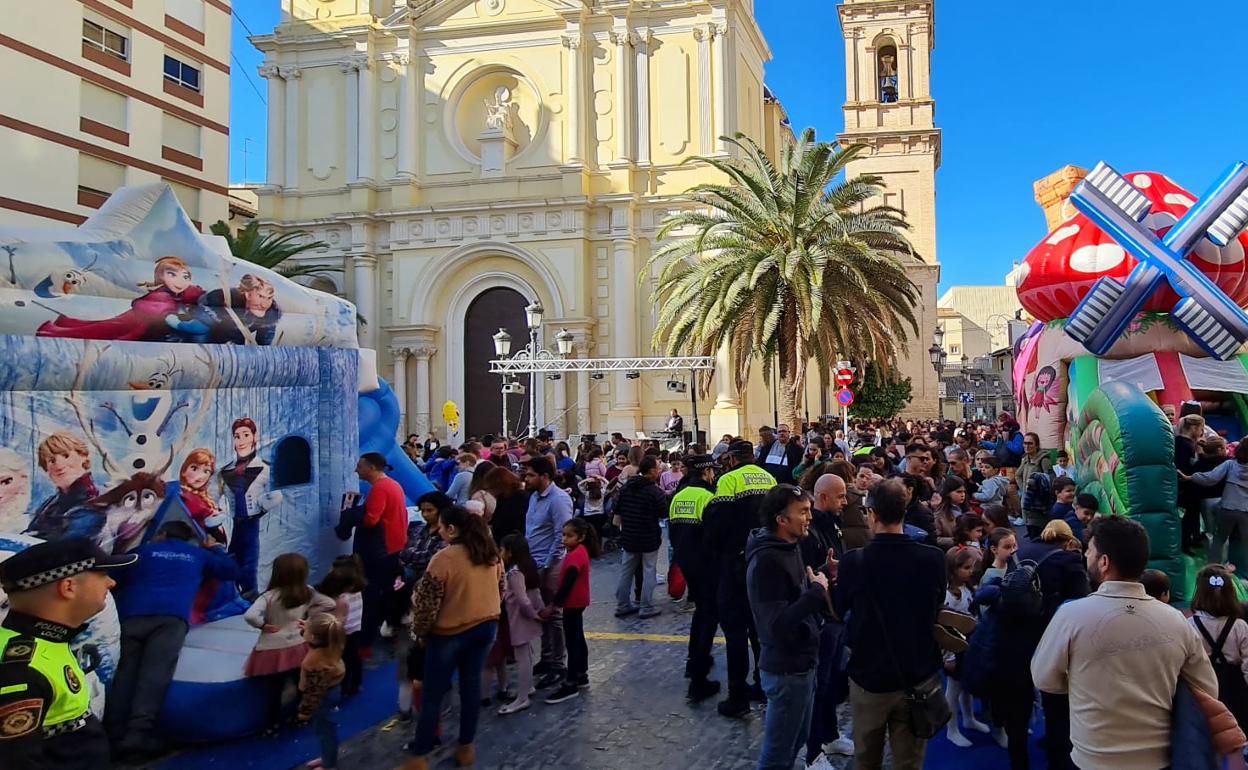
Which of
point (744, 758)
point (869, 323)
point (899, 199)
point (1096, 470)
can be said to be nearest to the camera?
point (744, 758)

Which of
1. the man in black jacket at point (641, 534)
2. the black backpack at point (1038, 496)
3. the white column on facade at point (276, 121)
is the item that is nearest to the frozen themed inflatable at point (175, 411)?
the man in black jacket at point (641, 534)

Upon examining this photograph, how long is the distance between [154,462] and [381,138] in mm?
24083

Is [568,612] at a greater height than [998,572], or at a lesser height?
lesser

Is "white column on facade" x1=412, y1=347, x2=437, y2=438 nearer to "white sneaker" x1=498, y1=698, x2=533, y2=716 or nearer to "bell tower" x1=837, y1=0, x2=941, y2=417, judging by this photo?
"bell tower" x1=837, y1=0, x2=941, y2=417

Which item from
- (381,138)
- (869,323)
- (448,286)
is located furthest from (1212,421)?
(381,138)

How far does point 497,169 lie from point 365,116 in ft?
14.9

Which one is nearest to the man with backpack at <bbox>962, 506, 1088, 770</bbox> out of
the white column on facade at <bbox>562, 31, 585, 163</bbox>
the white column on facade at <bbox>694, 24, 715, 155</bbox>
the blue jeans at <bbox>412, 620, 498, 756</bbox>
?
the blue jeans at <bbox>412, 620, 498, 756</bbox>

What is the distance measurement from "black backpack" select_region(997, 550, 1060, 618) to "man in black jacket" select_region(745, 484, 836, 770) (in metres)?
1.01

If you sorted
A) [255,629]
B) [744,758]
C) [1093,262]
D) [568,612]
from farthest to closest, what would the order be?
[1093,262]
[568,612]
[255,629]
[744,758]

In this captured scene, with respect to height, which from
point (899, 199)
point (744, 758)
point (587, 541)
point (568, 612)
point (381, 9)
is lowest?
point (744, 758)

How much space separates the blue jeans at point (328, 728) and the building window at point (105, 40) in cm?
2320

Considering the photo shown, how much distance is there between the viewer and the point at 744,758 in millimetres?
5324

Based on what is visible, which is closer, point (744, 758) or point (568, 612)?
point (744, 758)

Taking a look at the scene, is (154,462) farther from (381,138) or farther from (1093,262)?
(381,138)
